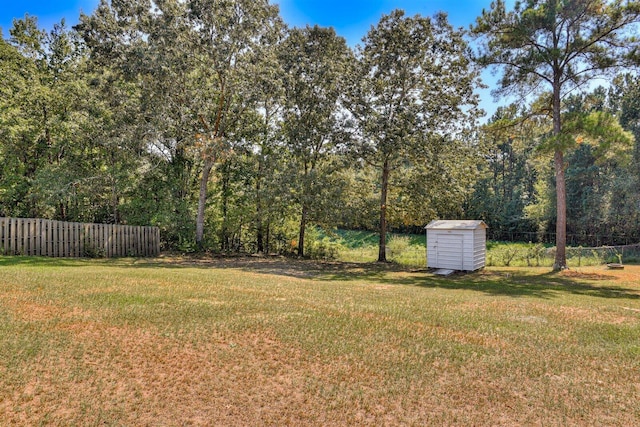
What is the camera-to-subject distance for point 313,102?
18.1 metres

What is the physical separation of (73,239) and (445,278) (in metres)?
13.0

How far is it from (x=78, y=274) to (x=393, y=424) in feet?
25.6

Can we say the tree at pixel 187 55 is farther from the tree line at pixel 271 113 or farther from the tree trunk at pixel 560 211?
the tree trunk at pixel 560 211

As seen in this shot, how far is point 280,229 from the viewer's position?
801 inches

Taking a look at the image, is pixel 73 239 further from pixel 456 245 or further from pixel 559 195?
pixel 559 195

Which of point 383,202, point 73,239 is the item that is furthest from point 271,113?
point 73,239

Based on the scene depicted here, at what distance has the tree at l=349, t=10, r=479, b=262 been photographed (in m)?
16.0

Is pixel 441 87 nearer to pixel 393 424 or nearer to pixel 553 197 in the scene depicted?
pixel 393 424

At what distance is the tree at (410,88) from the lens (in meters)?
16.0

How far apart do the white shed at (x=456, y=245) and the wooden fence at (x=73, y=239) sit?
11616 mm

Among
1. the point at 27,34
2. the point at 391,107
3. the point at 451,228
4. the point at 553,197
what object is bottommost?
the point at 451,228

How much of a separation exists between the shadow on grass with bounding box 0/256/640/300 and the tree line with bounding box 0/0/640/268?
8.62 ft

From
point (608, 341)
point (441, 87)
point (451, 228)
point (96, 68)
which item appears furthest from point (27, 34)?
point (608, 341)

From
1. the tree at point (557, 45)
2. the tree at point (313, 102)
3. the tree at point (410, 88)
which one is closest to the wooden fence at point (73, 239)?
the tree at point (313, 102)
